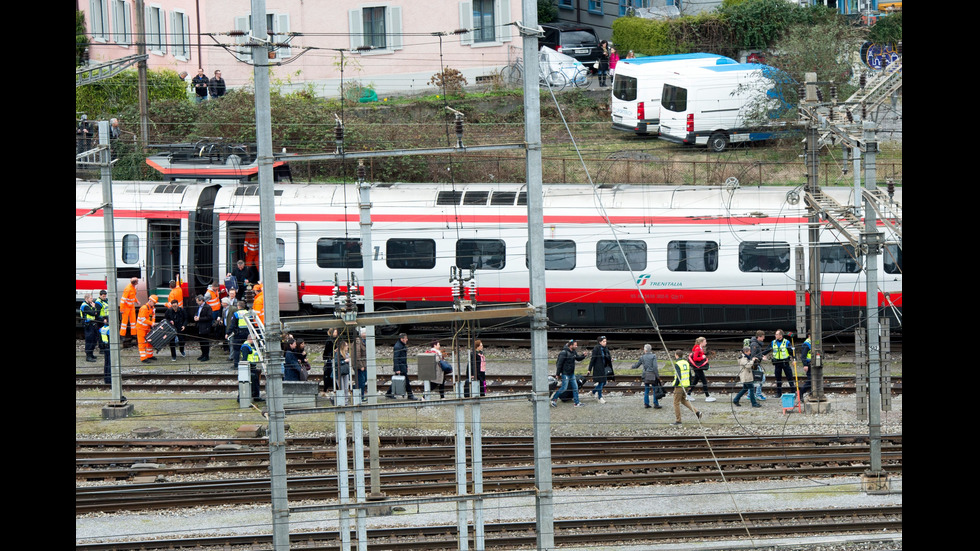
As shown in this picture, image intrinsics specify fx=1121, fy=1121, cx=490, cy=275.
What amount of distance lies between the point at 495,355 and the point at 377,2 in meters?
18.4

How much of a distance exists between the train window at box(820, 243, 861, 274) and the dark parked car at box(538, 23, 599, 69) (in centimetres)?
1891

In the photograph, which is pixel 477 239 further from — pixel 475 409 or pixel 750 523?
pixel 475 409

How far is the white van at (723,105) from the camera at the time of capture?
1346 inches

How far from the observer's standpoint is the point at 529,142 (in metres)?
9.43

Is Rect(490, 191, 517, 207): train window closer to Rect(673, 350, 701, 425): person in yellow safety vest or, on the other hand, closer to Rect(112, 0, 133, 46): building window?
Rect(673, 350, 701, 425): person in yellow safety vest

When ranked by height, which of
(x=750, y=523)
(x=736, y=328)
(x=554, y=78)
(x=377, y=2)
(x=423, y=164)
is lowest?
(x=750, y=523)

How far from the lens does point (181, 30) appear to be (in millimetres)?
40281

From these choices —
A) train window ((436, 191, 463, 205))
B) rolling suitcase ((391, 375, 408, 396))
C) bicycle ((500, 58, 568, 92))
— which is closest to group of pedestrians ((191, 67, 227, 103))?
bicycle ((500, 58, 568, 92))

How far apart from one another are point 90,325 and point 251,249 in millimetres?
4040

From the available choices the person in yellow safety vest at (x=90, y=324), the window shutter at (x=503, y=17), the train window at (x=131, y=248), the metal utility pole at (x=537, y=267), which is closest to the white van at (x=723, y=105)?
the window shutter at (x=503, y=17)

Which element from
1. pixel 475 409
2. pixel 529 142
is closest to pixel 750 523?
pixel 475 409

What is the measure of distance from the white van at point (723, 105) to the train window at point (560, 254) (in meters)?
12.0

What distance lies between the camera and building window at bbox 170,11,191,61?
1571 inches

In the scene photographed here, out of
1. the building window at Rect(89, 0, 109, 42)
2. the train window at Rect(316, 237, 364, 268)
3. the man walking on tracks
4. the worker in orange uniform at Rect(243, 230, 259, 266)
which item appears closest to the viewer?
the man walking on tracks
